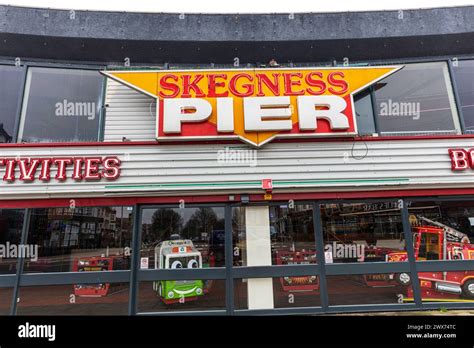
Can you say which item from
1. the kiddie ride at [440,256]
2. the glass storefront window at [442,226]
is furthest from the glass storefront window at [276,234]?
the glass storefront window at [442,226]

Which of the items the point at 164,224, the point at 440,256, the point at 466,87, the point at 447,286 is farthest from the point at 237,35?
the point at 447,286

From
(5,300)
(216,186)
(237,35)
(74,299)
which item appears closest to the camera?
(5,300)

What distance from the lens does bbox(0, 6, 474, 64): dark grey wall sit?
6406mm

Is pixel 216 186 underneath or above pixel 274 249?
above

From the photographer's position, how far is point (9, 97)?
635 centimetres

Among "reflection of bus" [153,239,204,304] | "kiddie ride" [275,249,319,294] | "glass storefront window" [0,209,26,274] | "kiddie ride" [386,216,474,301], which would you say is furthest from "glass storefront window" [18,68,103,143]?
"kiddie ride" [386,216,474,301]

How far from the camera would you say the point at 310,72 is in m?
6.21

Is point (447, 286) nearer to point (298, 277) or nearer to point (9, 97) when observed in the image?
point (298, 277)

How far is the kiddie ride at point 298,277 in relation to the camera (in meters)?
5.86

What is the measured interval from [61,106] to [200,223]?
3.96m

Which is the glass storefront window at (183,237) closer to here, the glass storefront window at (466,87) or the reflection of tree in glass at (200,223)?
the reflection of tree in glass at (200,223)

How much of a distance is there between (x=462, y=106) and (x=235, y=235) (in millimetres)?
5752

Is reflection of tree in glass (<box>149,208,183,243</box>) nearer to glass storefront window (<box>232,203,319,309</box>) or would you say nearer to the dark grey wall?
glass storefront window (<box>232,203,319,309</box>)
